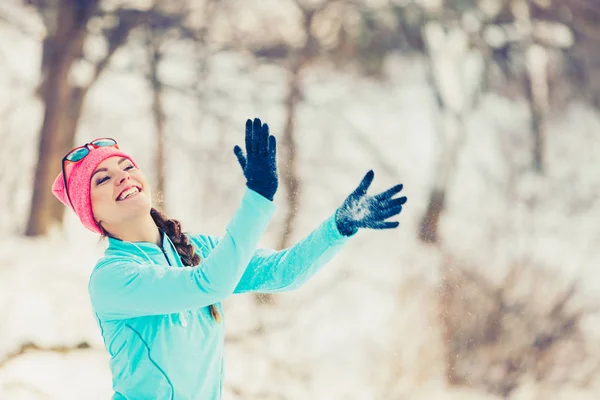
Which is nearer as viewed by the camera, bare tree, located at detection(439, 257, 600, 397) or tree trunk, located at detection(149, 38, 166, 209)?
bare tree, located at detection(439, 257, 600, 397)

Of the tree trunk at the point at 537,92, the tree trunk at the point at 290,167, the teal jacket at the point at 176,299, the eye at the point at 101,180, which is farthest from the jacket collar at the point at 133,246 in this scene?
the tree trunk at the point at 537,92

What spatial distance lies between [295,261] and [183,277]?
0.24 metres

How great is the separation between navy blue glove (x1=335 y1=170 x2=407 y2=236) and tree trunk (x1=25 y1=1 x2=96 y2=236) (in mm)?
2102

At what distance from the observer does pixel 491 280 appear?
2.94 meters

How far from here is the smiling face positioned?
1.22 m

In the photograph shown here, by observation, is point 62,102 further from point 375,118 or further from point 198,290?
point 198,290

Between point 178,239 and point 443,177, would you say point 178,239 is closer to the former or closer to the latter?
point 178,239

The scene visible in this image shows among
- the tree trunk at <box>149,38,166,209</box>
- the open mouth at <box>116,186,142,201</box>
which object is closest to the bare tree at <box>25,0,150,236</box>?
the tree trunk at <box>149,38,166,209</box>

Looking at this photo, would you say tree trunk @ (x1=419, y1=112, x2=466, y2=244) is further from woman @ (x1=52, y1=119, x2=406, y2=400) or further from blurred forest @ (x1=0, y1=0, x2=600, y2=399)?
woman @ (x1=52, y1=119, x2=406, y2=400)

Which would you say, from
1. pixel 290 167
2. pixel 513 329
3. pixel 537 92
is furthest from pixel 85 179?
pixel 537 92

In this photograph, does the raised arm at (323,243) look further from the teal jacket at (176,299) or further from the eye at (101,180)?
the eye at (101,180)

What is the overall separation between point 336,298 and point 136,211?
1803 millimetres

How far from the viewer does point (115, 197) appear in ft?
4.03

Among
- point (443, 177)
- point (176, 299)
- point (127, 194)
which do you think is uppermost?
point (443, 177)
